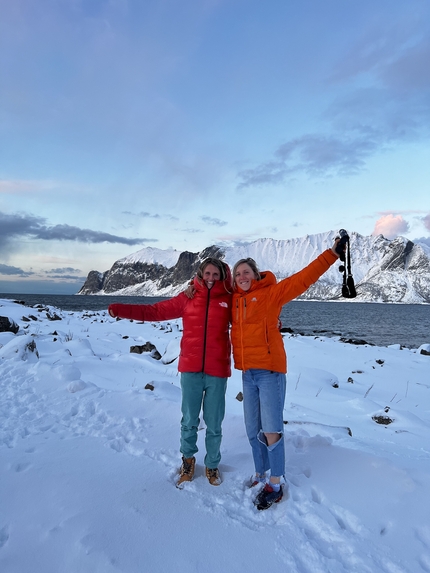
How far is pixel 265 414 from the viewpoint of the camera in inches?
133

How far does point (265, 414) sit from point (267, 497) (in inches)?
29.2

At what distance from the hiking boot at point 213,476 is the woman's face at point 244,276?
1.96 metres

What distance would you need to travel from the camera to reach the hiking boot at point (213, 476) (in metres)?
3.53

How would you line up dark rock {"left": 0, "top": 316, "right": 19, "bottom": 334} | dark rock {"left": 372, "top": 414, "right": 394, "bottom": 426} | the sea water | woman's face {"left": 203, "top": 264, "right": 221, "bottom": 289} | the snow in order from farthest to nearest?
the sea water, dark rock {"left": 0, "top": 316, "right": 19, "bottom": 334}, dark rock {"left": 372, "top": 414, "right": 394, "bottom": 426}, woman's face {"left": 203, "top": 264, "right": 221, "bottom": 289}, the snow

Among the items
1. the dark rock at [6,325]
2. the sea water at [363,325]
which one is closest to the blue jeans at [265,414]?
the dark rock at [6,325]

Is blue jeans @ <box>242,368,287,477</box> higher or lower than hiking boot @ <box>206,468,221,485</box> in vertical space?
higher

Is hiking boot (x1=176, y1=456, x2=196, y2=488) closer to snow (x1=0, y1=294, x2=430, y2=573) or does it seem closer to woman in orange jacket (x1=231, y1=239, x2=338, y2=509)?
snow (x1=0, y1=294, x2=430, y2=573)

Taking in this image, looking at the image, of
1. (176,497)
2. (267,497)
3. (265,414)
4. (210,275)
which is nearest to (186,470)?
(176,497)

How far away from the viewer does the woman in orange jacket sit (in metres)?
3.35

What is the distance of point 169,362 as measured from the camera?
1112 cm

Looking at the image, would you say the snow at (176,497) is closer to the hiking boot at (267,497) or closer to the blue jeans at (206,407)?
the hiking boot at (267,497)

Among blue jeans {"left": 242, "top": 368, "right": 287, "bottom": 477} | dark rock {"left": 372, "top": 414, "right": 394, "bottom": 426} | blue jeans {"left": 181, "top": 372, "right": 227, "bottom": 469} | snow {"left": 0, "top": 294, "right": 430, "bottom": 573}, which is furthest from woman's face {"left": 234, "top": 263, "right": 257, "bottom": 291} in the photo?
dark rock {"left": 372, "top": 414, "right": 394, "bottom": 426}

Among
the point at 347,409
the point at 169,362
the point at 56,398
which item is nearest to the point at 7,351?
the point at 56,398

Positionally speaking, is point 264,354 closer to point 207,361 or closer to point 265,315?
point 265,315
